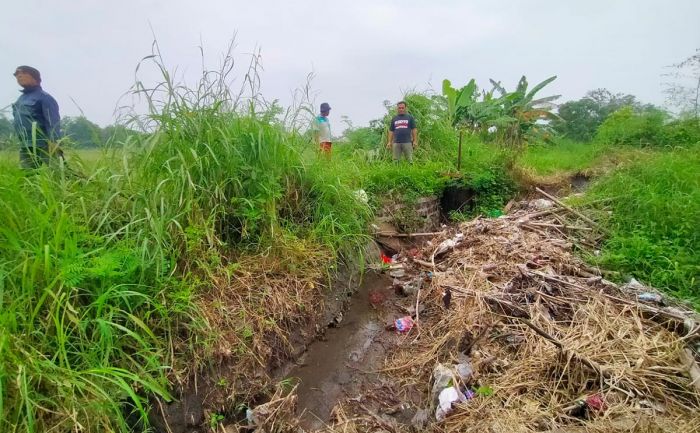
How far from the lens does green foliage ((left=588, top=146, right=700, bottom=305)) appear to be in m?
3.14

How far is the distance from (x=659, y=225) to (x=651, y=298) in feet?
4.36

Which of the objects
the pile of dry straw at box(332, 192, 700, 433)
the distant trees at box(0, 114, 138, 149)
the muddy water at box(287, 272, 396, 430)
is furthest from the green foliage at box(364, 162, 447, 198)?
the distant trees at box(0, 114, 138, 149)

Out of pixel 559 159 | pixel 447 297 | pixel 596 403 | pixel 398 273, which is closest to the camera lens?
pixel 596 403

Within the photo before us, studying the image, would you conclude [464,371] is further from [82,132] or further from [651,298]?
[82,132]

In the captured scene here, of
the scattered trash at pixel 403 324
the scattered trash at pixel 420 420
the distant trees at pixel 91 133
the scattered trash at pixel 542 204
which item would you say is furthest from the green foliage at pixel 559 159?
the distant trees at pixel 91 133

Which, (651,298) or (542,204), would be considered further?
(542,204)

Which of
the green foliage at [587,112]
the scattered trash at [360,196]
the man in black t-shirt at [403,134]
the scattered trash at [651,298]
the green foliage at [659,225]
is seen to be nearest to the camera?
the scattered trash at [651,298]

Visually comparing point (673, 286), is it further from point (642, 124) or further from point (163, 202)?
point (642, 124)

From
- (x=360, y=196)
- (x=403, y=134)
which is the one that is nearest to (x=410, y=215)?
(x=360, y=196)

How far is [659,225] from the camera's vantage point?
370cm

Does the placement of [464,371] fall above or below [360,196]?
below

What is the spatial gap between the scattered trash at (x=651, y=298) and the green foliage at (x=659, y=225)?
0.81ft

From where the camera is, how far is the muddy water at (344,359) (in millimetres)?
2500

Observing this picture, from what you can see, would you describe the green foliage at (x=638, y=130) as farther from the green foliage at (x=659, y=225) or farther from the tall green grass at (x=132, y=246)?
the tall green grass at (x=132, y=246)
